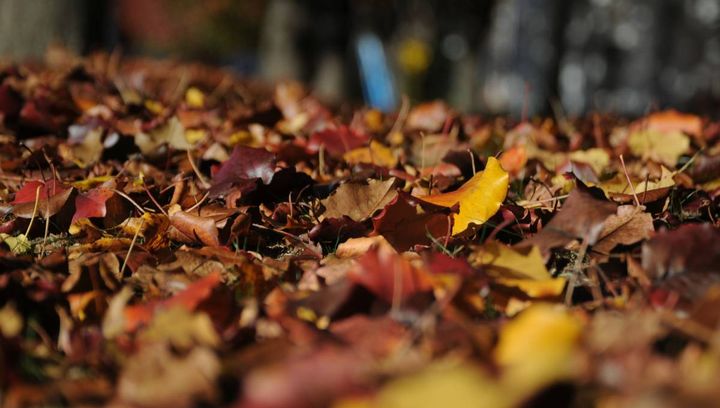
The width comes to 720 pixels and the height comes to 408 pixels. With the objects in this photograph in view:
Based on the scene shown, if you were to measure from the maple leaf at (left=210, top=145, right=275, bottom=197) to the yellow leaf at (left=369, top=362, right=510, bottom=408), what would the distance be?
3.51ft

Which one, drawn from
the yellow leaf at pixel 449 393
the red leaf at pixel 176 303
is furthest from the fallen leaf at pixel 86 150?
the yellow leaf at pixel 449 393

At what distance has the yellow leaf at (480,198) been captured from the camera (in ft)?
5.07

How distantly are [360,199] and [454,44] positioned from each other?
106 feet

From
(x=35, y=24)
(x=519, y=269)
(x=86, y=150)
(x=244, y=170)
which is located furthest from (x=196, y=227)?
(x=35, y=24)

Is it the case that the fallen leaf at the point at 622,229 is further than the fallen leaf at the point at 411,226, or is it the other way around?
the fallen leaf at the point at 411,226

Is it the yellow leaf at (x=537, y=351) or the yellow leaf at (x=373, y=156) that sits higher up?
the yellow leaf at (x=537, y=351)

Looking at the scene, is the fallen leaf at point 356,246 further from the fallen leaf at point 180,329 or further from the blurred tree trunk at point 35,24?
the blurred tree trunk at point 35,24

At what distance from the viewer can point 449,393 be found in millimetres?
703

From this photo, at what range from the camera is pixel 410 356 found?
0.93m

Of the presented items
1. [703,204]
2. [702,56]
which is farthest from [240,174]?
[702,56]

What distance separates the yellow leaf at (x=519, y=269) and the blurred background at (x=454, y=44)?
10.8ft

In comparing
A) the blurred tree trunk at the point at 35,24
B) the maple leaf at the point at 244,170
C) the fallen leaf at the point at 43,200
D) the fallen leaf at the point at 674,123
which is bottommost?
the blurred tree trunk at the point at 35,24

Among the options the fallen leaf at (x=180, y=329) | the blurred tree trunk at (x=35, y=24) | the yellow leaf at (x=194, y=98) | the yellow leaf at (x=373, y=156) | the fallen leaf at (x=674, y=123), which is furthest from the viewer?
the blurred tree trunk at (x=35, y=24)

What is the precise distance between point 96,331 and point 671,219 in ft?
3.82
